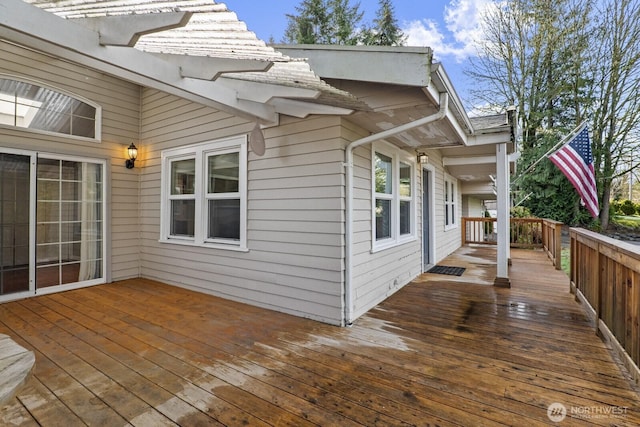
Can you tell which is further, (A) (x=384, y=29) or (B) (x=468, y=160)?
(A) (x=384, y=29)

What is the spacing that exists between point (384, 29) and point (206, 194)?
39.8ft

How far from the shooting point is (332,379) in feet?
7.40

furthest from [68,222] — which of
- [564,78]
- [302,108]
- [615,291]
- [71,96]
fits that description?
[564,78]

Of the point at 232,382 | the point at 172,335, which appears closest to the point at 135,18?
the point at 232,382

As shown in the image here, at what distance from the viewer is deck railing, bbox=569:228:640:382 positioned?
2.20 metres

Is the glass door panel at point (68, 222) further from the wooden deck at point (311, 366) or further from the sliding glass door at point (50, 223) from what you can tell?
the wooden deck at point (311, 366)

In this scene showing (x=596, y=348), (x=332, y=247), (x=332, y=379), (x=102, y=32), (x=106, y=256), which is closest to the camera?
(x=102, y=32)

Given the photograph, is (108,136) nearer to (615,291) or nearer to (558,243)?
(615,291)

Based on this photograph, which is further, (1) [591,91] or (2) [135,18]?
(1) [591,91]

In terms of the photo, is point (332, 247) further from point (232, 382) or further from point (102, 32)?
point (102, 32)

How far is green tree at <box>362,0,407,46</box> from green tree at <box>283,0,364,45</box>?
1.66 ft

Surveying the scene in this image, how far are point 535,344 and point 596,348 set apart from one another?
0.48 meters

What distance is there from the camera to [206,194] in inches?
177

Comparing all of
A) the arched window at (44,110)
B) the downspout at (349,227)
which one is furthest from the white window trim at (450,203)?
the arched window at (44,110)
